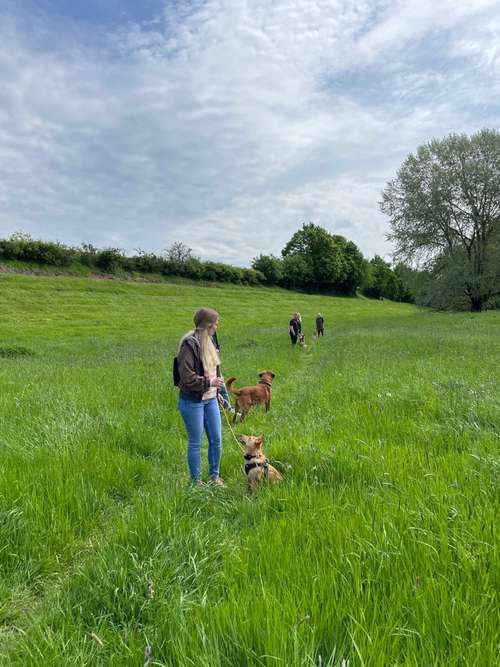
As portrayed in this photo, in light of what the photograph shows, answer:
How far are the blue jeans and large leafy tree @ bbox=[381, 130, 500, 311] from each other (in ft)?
124

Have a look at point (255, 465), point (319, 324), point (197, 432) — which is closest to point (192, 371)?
point (197, 432)

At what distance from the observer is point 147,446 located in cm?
547

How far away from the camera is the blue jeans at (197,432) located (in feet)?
15.3

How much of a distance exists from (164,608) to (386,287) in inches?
4382

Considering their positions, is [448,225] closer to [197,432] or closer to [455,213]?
[455,213]

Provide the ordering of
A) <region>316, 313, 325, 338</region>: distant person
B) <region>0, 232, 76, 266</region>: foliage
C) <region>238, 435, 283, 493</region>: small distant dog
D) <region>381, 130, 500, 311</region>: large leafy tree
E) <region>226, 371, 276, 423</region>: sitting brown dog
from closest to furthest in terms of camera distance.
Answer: <region>238, 435, 283, 493</region>: small distant dog < <region>226, 371, 276, 423</region>: sitting brown dog < <region>316, 313, 325, 338</region>: distant person < <region>381, 130, 500, 311</region>: large leafy tree < <region>0, 232, 76, 266</region>: foliage

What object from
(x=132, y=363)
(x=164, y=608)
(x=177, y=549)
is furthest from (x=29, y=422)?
(x=132, y=363)

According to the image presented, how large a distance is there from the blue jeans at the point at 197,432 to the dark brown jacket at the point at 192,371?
130 mm

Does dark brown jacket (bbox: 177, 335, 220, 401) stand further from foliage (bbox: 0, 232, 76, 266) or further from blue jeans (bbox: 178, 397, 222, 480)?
foliage (bbox: 0, 232, 76, 266)

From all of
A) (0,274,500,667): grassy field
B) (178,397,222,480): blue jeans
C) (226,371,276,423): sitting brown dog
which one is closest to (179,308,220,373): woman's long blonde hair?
(178,397,222,480): blue jeans

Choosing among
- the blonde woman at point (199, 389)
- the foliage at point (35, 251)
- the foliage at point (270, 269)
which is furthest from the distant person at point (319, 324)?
the foliage at point (270, 269)

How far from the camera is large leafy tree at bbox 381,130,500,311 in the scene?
3544cm

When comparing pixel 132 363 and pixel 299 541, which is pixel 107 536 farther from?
pixel 132 363

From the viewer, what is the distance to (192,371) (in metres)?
4.56
